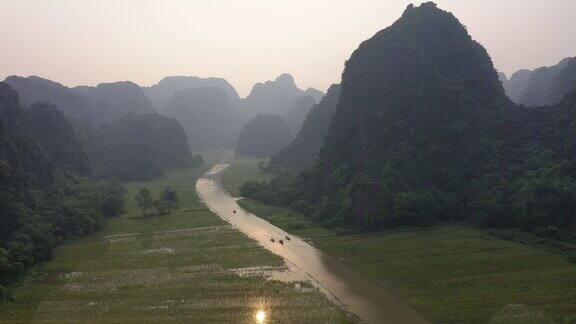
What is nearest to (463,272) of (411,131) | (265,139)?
(411,131)

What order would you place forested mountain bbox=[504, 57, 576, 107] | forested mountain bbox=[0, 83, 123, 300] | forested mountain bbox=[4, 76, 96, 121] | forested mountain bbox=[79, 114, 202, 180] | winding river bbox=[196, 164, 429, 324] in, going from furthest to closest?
1. forested mountain bbox=[4, 76, 96, 121]
2. forested mountain bbox=[79, 114, 202, 180]
3. forested mountain bbox=[504, 57, 576, 107]
4. forested mountain bbox=[0, 83, 123, 300]
5. winding river bbox=[196, 164, 429, 324]

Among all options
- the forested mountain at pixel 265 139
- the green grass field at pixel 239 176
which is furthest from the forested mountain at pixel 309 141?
the forested mountain at pixel 265 139

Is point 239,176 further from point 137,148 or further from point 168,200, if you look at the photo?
point 168,200

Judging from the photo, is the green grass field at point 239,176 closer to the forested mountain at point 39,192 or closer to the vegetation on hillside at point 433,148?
the vegetation on hillside at point 433,148

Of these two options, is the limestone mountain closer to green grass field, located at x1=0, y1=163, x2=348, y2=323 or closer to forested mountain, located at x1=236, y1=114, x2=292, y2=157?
green grass field, located at x1=0, y1=163, x2=348, y2=323

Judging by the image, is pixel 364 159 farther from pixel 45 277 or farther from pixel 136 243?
pixel 45 277

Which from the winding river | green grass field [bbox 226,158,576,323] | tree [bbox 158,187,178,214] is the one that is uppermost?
tree [bbox 158,187,178,214]

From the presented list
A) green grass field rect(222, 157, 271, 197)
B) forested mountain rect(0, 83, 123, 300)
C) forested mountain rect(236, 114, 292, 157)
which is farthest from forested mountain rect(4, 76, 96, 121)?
forested mountain rect(0, 83, 123, 300)
